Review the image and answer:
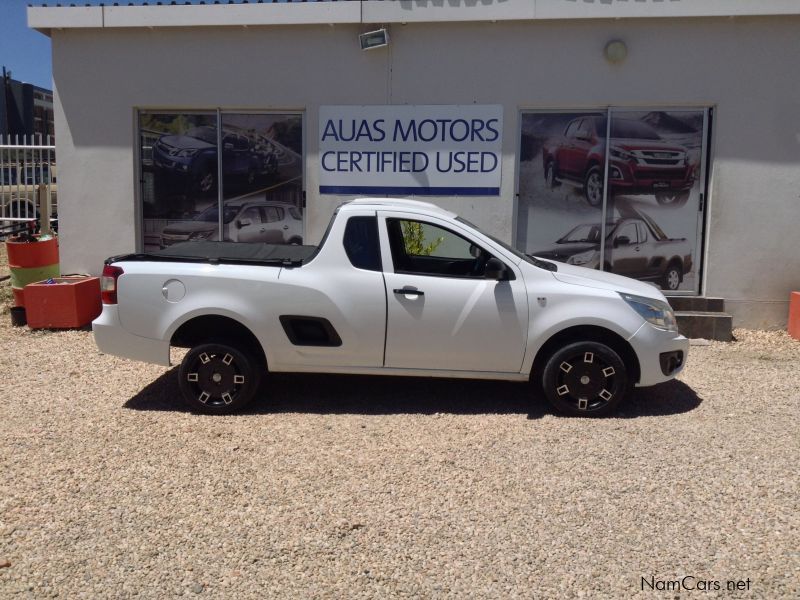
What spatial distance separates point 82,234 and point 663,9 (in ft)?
25.5

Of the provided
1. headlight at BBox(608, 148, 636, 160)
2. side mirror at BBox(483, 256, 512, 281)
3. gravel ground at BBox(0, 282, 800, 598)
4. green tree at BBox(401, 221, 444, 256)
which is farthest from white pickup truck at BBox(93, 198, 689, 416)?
headlight at BBox(608, 148, 636, 160)

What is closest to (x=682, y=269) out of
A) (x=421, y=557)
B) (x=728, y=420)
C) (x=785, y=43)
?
(x=785, y=43)

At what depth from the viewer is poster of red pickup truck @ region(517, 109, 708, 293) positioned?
9.43 metres

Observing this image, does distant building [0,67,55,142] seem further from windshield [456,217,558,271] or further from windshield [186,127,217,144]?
windshield [456,217,558,271]

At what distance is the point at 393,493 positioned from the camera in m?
4.64

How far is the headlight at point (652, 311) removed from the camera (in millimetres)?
6023

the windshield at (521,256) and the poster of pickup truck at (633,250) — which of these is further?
the poster of pickup truck at (633,250)

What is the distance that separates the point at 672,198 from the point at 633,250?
2.58 ft

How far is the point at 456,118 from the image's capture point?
9477mm

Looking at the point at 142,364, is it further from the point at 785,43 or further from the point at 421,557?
the point at 785,43

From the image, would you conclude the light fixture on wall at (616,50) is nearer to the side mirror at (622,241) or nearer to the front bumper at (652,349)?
the side mirror at (622,241)

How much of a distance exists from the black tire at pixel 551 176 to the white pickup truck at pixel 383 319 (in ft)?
12.0

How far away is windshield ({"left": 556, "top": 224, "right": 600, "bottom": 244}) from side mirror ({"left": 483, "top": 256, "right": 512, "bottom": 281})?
3.94 m

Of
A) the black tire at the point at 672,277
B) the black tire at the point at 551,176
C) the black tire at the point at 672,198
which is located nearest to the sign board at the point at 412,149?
the black tire at the point at 551,176
